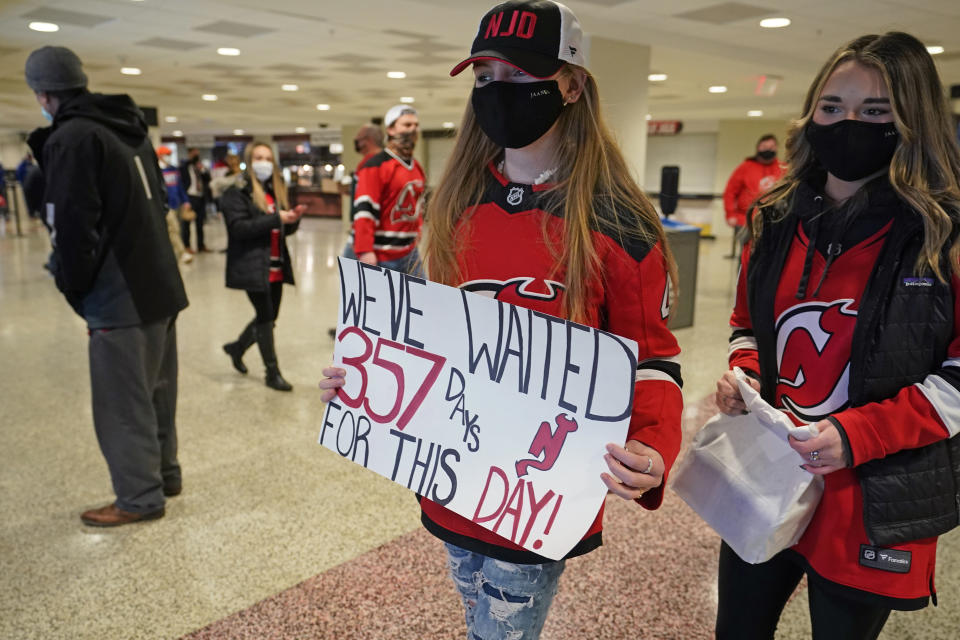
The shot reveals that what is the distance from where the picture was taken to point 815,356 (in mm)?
1217

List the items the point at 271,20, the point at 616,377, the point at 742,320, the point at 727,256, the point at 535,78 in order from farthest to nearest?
1. the point at 727,256
2. the point at 271,20
3. the point at 742,320
4. the point at 535,78
5. the point at 616,377

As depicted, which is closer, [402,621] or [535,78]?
[535,78]

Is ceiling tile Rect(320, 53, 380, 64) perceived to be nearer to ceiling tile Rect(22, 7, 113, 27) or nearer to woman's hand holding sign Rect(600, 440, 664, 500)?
ceiling tile Rect(22, 7, 113, 27)

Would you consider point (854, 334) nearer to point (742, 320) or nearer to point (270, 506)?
point (742, 320)

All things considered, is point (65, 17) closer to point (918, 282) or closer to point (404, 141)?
point (404, 141)

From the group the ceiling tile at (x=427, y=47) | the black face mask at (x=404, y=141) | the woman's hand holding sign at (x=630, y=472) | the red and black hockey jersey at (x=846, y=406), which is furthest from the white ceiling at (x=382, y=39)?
the woman's hand holding sign at (x=630, y=472)

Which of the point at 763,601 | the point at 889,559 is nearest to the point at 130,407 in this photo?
the point at 763,601

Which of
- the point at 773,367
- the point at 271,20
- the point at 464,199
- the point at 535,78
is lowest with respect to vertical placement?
the point at 773,367

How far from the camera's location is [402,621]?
202 centimetres

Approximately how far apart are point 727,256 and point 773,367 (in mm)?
11375

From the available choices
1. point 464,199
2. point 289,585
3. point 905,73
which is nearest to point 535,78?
point 464,199

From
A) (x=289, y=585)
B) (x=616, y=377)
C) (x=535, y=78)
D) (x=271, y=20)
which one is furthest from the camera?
(x=271, y=20)

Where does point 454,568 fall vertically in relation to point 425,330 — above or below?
below

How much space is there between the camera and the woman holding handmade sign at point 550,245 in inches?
41.5
